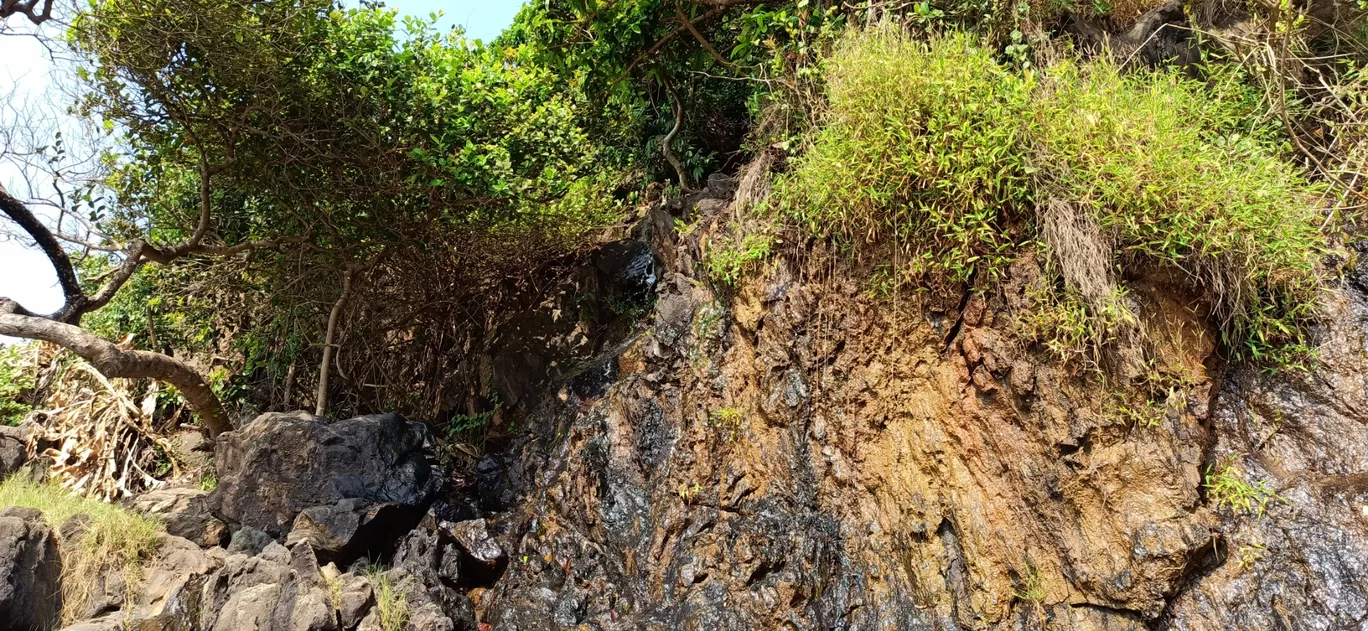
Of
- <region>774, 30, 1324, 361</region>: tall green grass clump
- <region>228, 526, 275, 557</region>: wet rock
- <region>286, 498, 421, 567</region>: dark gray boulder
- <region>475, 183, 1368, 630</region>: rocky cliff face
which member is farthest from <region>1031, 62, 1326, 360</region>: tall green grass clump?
<region>228, 526, 275, 557</region>: wet rock

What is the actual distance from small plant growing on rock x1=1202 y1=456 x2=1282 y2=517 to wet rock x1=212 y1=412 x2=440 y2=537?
518cm

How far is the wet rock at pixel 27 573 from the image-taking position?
4.36 meters

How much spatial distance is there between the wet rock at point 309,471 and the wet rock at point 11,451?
7.29ft

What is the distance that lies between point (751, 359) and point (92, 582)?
452cm

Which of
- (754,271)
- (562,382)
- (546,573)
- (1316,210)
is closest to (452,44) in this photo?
→ (562,382)

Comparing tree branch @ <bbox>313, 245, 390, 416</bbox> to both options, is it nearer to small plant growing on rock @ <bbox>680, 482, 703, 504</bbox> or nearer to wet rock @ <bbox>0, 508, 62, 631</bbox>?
wet rock @ <bbox>0, 508, 62, 631</bbox>

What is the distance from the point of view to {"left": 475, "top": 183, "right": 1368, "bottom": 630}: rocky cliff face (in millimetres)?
3506

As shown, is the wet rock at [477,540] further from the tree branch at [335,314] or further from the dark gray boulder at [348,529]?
the tree branch at [335,314]

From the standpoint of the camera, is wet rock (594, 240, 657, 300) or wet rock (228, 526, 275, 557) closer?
wet rock (228, 526, 275, 557)

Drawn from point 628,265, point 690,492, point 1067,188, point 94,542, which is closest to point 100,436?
point 94,542

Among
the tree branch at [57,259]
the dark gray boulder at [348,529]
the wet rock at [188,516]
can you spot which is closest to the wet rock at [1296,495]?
the dark gray boulder at [348,529]

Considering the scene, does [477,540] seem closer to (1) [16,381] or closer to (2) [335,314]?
(2) [335,314]

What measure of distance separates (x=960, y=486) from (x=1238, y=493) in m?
1.27

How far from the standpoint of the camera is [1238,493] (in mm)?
3617
